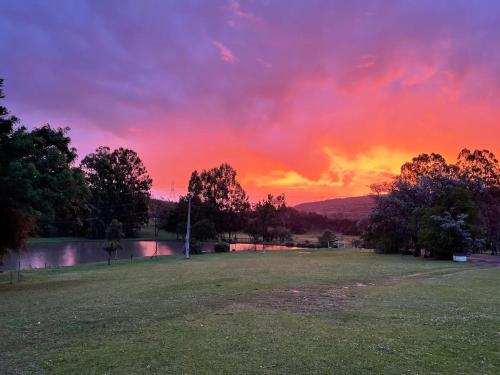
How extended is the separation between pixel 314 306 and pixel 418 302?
3.54 m

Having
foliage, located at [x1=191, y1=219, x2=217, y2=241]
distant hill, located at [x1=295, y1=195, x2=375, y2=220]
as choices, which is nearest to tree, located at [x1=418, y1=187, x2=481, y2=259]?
foliage, located at [x1=191, y1=219, x2=217, y2=241]

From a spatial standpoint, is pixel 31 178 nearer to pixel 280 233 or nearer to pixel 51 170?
pixel 51 170

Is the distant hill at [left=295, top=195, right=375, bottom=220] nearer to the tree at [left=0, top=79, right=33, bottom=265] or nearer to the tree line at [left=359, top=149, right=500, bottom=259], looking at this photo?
the tree line at [left=359, top=149, right=500, bottom=259]

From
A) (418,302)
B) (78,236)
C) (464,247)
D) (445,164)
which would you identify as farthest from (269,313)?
(78,236)

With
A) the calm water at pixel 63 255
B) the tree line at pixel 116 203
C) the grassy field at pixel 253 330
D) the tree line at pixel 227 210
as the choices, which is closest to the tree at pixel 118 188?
the tree line at pixel 116 203

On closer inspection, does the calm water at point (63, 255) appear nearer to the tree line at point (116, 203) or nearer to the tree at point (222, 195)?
the tree line at point (116, 203)

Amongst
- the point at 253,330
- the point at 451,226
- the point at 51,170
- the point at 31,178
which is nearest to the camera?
the point at 253,330

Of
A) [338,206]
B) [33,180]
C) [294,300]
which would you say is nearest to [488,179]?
[294,300]

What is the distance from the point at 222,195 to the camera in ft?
278

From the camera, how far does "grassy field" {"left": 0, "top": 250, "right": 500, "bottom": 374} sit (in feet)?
23.1

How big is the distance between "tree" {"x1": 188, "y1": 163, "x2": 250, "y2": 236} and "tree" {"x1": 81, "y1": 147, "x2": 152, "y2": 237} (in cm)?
1545

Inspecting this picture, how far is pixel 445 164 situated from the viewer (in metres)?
45.2

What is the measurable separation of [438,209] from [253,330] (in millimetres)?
30479

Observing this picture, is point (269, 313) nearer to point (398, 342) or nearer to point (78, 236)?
point (398, 342)
